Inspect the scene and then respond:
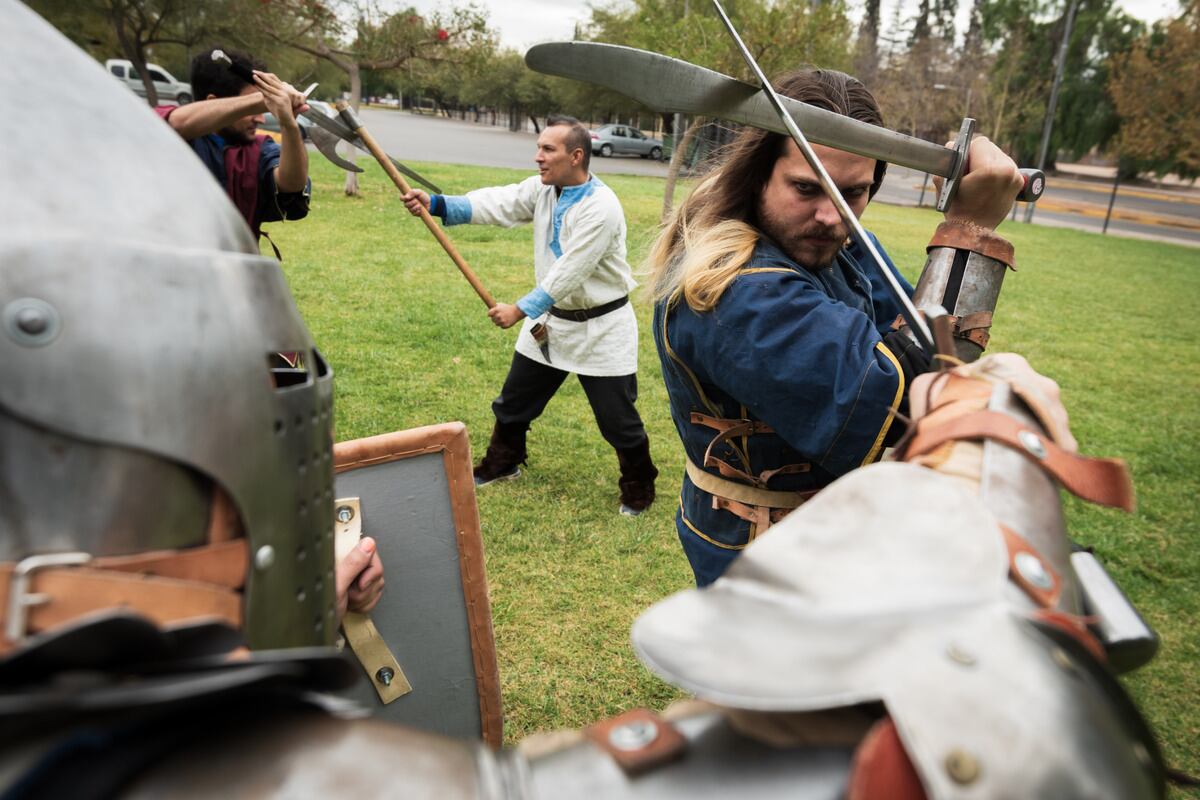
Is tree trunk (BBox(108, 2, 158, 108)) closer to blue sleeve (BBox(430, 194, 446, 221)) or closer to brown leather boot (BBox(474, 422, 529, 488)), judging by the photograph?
blue sleeve (BBox(430, 194, 446, 221))

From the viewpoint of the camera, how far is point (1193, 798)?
2.61 m

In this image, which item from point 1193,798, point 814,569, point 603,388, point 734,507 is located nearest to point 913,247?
point 603,388

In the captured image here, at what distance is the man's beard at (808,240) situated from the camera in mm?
1773

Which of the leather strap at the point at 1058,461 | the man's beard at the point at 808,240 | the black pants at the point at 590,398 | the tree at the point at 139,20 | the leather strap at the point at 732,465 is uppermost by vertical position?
Answer: the tree at the point at 139,20

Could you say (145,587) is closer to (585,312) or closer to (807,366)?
(807,366)

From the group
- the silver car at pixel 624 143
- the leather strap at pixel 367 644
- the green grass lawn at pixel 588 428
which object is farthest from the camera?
the silver car at pixel 624 143

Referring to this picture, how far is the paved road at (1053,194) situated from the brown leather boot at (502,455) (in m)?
13.3

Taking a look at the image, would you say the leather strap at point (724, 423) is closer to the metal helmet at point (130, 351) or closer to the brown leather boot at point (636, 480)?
the metal helmet at point (130, 351)

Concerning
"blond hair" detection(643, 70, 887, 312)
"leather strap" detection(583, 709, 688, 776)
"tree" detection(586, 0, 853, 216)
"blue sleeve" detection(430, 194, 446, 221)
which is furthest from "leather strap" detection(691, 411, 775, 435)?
"tree" detection(586, 0, 853, 216)

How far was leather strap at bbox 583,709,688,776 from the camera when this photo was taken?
72 centimetres

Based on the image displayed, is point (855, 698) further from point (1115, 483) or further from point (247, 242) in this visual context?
point (247, 242)

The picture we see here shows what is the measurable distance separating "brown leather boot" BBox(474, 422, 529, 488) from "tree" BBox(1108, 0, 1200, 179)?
2046cm

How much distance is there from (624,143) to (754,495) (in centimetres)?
3109

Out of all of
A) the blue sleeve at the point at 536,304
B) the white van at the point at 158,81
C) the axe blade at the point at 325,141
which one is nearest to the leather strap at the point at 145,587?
the blue sleeve at the point at 536,304
